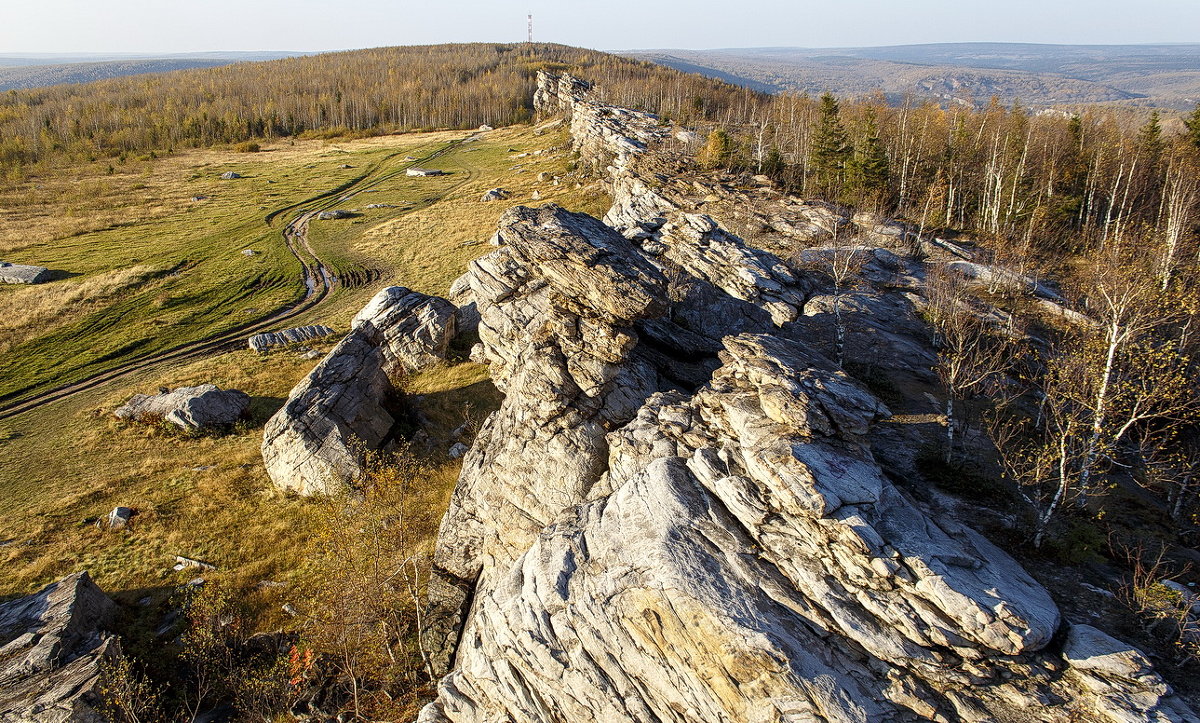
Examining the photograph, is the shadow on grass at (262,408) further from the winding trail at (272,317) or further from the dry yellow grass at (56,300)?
the dry yellow grass at (56,300)

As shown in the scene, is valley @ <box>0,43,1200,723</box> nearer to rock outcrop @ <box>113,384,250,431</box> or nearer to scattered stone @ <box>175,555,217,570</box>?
scattered stone @ <box>175,555,217,570</box>

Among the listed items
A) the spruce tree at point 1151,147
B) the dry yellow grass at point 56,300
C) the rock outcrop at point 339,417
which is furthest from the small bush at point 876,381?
the dry yellow grass at point 56,300

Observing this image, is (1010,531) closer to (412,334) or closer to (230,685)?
(230,685)

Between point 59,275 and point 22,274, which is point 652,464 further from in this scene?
point 22,274

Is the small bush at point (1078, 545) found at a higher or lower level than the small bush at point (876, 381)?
lower

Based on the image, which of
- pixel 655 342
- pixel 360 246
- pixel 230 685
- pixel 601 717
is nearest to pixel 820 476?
pixel 601 717

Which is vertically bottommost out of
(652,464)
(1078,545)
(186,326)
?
(186,326)

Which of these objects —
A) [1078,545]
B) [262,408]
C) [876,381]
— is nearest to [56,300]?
[262,408]
